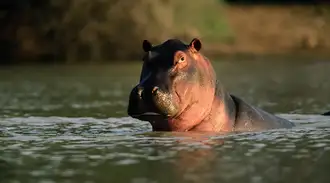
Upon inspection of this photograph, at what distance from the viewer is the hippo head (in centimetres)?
775

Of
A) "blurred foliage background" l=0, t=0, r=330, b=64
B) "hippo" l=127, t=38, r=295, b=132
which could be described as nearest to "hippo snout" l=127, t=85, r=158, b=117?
"hippo" l=127, t=38, r=295, b=132

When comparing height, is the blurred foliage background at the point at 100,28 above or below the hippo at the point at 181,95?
above

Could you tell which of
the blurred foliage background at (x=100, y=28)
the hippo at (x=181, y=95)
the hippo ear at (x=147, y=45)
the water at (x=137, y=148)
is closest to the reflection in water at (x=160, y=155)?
the water at (x=137, y=148)

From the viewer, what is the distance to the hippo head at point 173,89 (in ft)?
25.4

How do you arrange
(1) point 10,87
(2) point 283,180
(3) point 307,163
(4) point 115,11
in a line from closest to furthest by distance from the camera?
(2) point 283,180
(3) point 307,163
(1) point 10,87
(4) point 115,11

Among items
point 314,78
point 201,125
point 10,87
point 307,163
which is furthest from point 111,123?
point 314,78

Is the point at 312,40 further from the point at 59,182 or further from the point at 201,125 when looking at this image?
A: the point at 59,182

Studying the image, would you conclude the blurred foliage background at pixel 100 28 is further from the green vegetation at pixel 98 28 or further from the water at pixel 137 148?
the water at pixel 137 148

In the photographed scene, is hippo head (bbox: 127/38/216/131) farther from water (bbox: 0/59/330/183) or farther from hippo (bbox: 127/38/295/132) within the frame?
water (bbox: 0/59/330/183)

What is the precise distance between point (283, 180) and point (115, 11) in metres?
23.2

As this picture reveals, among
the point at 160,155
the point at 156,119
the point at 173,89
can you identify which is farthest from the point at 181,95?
the point at 160,155

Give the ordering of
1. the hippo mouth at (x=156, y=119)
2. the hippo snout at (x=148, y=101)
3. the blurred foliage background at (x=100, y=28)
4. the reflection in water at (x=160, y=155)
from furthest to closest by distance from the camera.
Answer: the blurred foliage background at (x=100, y=28) → the hippo mouth at (x=156, y=119) → the hippo snout at (x=148, y=101) → the reflection in water at (x=160, y=155)

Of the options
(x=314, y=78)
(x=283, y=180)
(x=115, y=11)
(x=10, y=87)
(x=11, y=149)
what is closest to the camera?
(x=283, y=180)

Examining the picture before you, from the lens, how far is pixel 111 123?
10.1m
